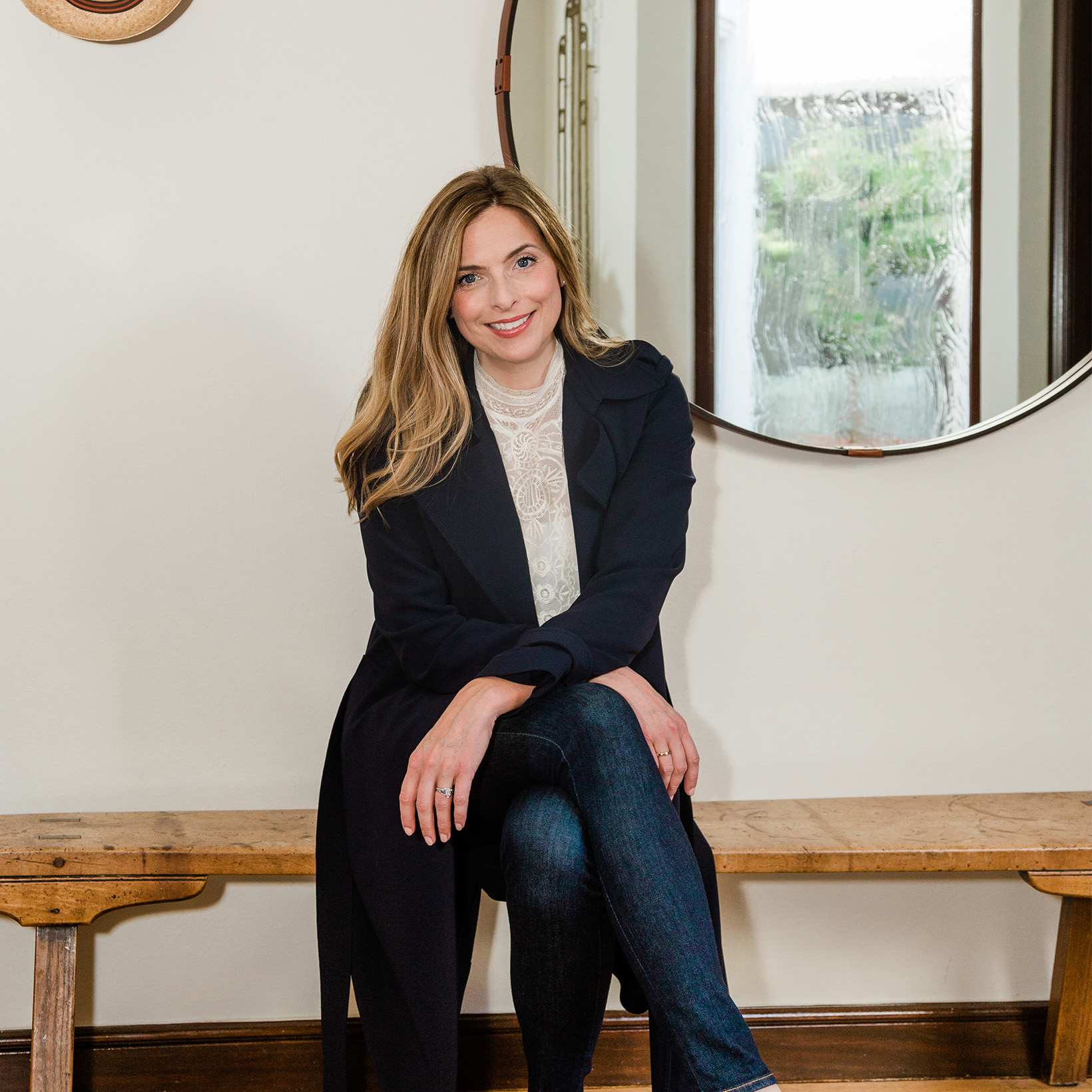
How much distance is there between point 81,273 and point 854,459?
125cm

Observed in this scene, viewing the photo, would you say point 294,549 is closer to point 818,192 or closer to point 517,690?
point 517,690

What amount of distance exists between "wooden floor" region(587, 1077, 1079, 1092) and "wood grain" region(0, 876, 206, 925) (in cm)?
75

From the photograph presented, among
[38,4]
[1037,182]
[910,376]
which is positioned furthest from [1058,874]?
[38,4]

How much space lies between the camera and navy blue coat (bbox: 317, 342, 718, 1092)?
1.17 metres

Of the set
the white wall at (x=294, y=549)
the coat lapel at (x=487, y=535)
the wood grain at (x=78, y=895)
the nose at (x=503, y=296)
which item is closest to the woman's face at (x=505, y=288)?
the nose at (x=503, y=296)

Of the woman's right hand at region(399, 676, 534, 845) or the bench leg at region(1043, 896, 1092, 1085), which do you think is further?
the bench leg at region(1043, 896, 1092, 1085)

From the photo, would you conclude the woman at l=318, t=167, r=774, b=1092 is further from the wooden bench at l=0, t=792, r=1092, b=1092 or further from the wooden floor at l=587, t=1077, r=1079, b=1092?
the wooden floor at l=587, t=1077, r=1079, b=1092

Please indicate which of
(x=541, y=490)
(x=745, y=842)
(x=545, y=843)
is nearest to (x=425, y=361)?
(x=541, y=490)

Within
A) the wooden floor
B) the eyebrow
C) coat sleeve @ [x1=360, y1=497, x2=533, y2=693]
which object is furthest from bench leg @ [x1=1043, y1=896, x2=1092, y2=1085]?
the eyebrow

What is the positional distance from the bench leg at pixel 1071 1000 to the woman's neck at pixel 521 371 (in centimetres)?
112

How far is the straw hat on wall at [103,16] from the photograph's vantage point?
1.52m

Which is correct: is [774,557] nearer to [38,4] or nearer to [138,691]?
[138,691]

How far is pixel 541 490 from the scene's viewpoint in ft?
4.53

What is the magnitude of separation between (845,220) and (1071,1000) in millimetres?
1262
